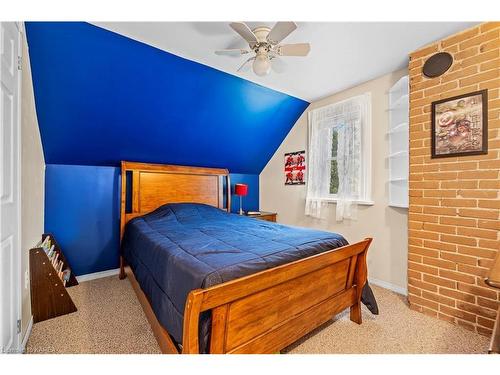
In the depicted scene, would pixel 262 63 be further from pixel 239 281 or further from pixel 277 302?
pixel 277 302

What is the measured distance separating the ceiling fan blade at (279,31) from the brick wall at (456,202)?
56.4 inches

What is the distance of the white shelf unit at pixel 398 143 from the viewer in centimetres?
244

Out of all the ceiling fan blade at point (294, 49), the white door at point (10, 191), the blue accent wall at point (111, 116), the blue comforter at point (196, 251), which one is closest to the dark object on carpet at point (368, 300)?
the blue comforter at point (196, 251)

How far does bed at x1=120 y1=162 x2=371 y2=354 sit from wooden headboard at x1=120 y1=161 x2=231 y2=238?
515 mm

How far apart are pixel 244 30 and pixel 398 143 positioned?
201 cm

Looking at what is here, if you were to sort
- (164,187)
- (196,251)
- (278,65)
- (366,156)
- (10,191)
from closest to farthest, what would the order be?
(10,191)
(196,251)
(278,65)
(366,156)
(164,187)

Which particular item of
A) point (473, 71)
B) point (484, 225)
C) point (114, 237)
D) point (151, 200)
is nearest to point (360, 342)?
point (484, 225)

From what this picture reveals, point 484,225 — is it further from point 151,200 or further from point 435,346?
point 151,200

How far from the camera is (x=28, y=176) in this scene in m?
1.84

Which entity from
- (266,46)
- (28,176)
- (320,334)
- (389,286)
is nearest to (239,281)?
(320,334)

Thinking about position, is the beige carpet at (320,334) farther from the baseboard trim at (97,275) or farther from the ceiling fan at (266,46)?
the ceiling fan at (266,46)

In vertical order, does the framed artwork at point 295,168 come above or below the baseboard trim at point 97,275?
above
